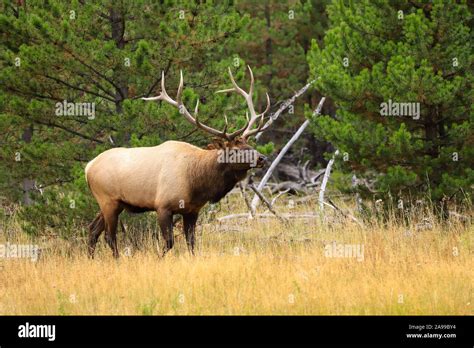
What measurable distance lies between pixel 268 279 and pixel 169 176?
2.20 metres

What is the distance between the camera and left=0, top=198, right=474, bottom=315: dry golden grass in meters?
6.64

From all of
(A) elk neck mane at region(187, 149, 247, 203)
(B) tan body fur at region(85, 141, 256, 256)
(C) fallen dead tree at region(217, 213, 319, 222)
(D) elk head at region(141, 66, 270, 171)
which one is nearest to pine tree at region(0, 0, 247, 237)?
(D) elk head at region(141, 66, 270, 171)

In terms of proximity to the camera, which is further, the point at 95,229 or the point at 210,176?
the point at 95,229

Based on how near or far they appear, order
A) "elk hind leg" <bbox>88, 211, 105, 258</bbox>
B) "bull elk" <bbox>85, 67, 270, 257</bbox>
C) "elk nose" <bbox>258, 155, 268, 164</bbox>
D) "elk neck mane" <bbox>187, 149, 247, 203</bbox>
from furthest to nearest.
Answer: "elk hind leg" <bbox>88, 211, 105, 258</bbox> < "elk neck mane" <bbox>187, 149, 247, 203</bbox> < "bull elk" <bbox>85, 67, 270, 257</bbox> < "elk nose" <bbox>258, 155, 268, 164</bbox>

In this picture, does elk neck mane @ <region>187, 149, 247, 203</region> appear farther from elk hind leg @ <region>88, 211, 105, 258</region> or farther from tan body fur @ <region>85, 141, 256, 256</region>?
elk hind leg @ <region>88, 211, 105, 258</region>

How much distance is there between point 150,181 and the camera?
916cm

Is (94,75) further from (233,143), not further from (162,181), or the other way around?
(233,143)

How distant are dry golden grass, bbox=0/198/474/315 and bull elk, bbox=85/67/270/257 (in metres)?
0.51

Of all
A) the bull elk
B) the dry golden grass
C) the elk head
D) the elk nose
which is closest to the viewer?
the dry golden grass

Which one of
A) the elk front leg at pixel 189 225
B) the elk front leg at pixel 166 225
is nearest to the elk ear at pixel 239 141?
the elk front leg at pixel 189 225

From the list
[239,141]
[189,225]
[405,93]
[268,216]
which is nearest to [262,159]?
[239,141]

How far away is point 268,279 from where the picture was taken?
7.50 m
